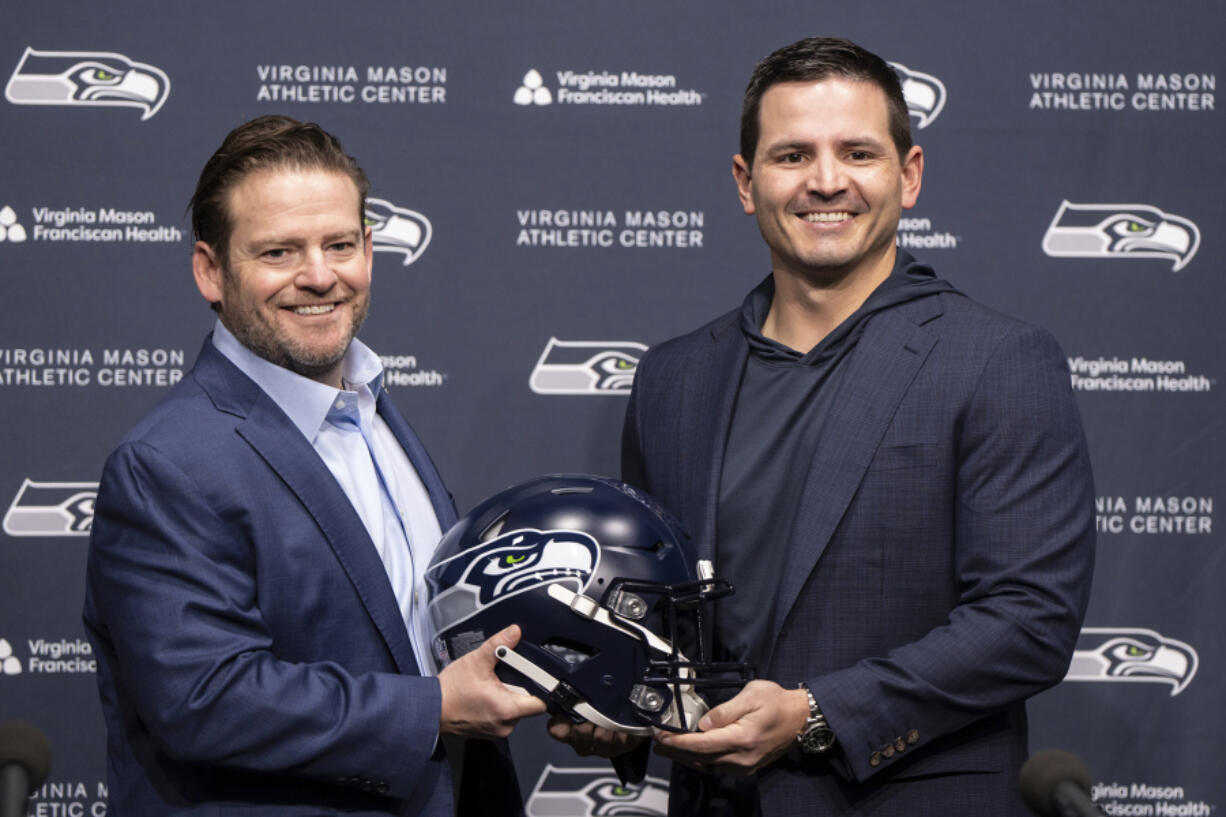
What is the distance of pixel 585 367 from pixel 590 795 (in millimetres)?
1257

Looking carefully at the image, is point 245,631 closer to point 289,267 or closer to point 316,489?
point 316,489

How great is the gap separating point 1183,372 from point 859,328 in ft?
5.13

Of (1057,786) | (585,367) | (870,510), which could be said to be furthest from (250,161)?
(1057,786)

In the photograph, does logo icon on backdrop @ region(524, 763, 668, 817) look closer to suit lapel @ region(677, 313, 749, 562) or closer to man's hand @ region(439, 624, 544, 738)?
suit lapel @ region(677, 313, 749, 562)

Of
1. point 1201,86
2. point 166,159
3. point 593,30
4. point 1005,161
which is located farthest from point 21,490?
point 1201,86

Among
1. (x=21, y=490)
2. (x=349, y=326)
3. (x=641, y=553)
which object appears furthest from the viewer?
(x=21, y=490)

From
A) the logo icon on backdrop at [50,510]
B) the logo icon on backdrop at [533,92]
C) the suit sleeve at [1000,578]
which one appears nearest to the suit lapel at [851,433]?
the suit sleeve at [1000,578]

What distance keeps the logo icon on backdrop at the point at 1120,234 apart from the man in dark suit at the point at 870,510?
3.85ft

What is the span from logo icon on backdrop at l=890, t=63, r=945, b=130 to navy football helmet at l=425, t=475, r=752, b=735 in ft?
5.95

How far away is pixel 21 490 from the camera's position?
3.29m

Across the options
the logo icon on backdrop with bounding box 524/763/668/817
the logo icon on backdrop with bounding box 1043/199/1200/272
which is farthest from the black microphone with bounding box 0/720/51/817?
the logo icon on backdrop with bounding box 1043/199/1200/272

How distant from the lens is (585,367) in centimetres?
337

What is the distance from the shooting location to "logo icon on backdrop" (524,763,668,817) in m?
3.45

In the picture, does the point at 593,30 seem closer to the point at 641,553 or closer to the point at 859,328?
the point at 859,328
